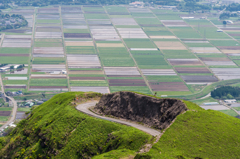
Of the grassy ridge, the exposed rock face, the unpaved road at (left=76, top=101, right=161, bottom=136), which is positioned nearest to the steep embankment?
the unpaved road at (left=76, top=101, right=161, bottom=136)

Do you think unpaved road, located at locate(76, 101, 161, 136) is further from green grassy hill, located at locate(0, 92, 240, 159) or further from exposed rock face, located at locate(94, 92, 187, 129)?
green grassy hill, located at locate(0, 92, 240, 159)

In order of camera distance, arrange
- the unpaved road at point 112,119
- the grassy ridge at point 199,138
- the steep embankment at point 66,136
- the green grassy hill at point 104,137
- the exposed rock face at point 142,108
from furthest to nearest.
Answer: the exposed rock face at point 142,108 → the unpaved road at point 112,119 → the steep embankment at point 66,136 → the green grassy hill at point 104,137 → the grassy ridge at point 199,138

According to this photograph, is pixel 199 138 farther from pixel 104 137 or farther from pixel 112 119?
pixel 112 119

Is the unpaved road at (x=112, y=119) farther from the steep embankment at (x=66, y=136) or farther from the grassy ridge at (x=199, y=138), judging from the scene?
the grassy ridge at (x=199, y=138)

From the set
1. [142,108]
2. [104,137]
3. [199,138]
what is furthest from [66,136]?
[199,138]

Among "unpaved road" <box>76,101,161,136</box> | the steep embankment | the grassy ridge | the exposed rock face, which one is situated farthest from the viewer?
the exposed rock face

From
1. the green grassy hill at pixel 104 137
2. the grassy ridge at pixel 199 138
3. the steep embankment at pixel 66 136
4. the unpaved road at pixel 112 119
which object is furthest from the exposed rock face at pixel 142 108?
the steep embankment at pixel 66 136

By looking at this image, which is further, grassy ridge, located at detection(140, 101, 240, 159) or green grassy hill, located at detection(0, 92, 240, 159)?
green grassy hill, located at detection(0, 92, 240, 159)
